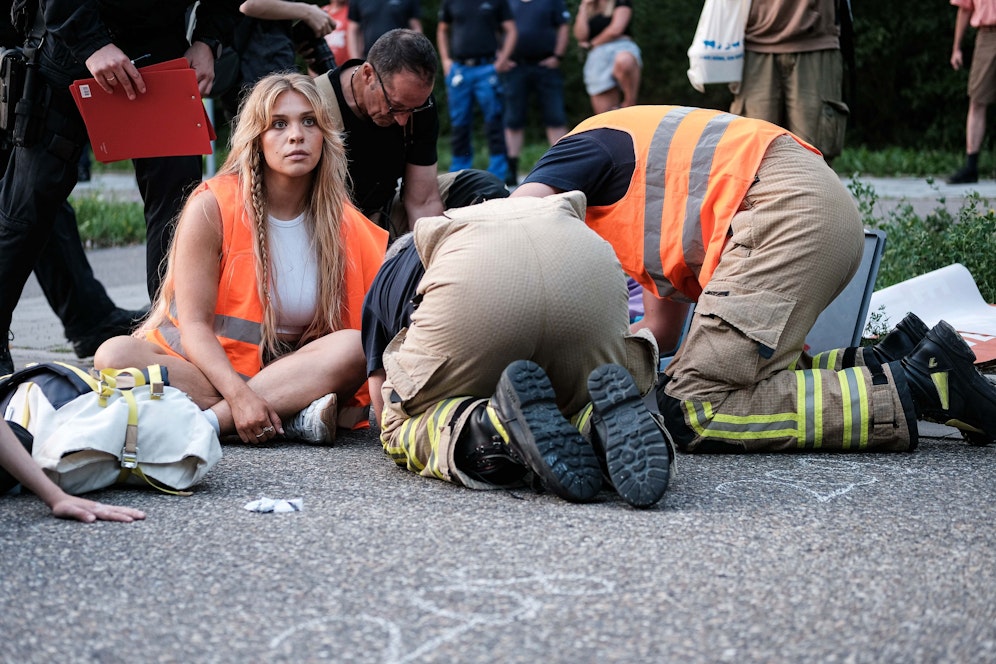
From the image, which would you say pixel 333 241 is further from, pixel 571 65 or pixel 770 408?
pixel 571 65

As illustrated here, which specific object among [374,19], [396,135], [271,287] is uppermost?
[396,135]

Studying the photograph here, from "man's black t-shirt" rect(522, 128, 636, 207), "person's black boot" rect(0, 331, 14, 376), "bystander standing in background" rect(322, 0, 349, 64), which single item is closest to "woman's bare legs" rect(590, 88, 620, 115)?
"bystander standing in background" rect(322, 0, 349, 64)

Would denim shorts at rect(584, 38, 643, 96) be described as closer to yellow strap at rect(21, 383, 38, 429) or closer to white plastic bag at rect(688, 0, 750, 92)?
white plastic bag at rect(688, 0, 750, 92)

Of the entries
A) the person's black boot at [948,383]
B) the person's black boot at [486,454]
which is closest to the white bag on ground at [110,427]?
the person's black boot at [486,454]

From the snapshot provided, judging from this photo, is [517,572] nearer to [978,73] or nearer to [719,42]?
[719,42]

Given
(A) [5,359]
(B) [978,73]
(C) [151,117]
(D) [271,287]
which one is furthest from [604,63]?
(D) [271,287]

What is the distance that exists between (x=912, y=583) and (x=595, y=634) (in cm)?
66

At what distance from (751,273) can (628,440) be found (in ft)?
2.73

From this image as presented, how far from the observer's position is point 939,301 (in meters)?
5.05

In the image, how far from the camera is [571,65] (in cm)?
1906

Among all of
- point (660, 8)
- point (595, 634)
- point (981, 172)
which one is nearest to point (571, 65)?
point (660, 8)

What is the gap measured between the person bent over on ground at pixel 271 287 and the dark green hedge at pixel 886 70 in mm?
12411

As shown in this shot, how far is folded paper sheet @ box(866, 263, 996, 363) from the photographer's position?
16.2 feet

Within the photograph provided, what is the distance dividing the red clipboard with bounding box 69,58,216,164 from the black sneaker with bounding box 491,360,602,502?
6.86 ft
